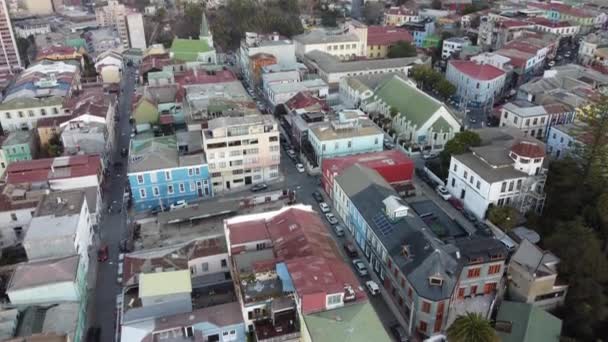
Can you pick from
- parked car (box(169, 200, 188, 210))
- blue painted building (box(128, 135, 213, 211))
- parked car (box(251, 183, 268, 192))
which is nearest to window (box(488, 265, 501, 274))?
Result: parked car (box(251, 183, 268, 192))

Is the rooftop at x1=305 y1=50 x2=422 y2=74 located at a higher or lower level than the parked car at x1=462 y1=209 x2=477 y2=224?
higher

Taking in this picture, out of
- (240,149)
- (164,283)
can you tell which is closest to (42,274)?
(164,283)

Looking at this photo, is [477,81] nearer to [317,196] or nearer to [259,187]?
[317,196]

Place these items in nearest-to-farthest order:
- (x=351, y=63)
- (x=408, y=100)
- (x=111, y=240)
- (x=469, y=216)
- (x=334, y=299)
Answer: (x=334, y=299) → (x=111, y=240) → (x=469, y=216) → (x=408, y=100) → (x=351, y=63)

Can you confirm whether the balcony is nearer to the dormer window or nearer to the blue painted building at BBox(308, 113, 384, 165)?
the dormer window

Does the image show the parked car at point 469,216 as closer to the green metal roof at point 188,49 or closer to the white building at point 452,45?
the white building at point 452,45

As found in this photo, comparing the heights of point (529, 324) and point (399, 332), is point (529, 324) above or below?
above

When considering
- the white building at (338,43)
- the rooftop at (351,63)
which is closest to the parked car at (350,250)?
the rooftop at (351,63)
